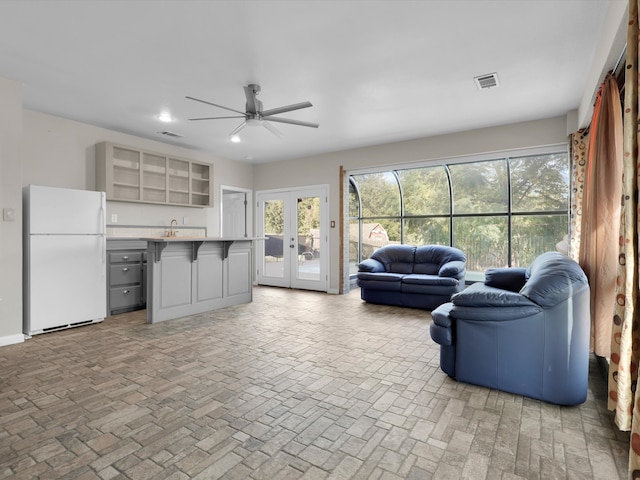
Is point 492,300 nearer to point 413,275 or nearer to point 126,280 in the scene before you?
point 413,275

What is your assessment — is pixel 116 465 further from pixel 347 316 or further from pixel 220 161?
pixel 220 161

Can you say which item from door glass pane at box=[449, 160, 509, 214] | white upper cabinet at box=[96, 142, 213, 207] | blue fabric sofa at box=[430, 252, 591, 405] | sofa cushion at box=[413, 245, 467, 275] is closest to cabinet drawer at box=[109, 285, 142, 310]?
white upper cabinet at box=[96, 142, 213, 207]

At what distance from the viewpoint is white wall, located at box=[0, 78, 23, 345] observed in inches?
143

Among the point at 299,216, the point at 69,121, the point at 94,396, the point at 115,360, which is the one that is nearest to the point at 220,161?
the point at 299,216

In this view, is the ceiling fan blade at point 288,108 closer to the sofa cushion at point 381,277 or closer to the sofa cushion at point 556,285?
the sofa cushion at point 556,285

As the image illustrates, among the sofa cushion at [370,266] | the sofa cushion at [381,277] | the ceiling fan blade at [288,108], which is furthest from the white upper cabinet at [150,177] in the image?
the sofa cushion at [381,277]

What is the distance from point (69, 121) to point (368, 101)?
4218mm

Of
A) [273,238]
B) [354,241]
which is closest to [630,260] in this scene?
[354,241]

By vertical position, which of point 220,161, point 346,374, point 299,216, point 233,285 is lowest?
point 346,374

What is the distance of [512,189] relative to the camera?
5.77 metres

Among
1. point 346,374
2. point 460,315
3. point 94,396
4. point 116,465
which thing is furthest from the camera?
point 346,374

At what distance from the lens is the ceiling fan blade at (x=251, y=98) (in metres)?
3.68

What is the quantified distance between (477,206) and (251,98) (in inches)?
172

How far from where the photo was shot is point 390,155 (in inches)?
245
